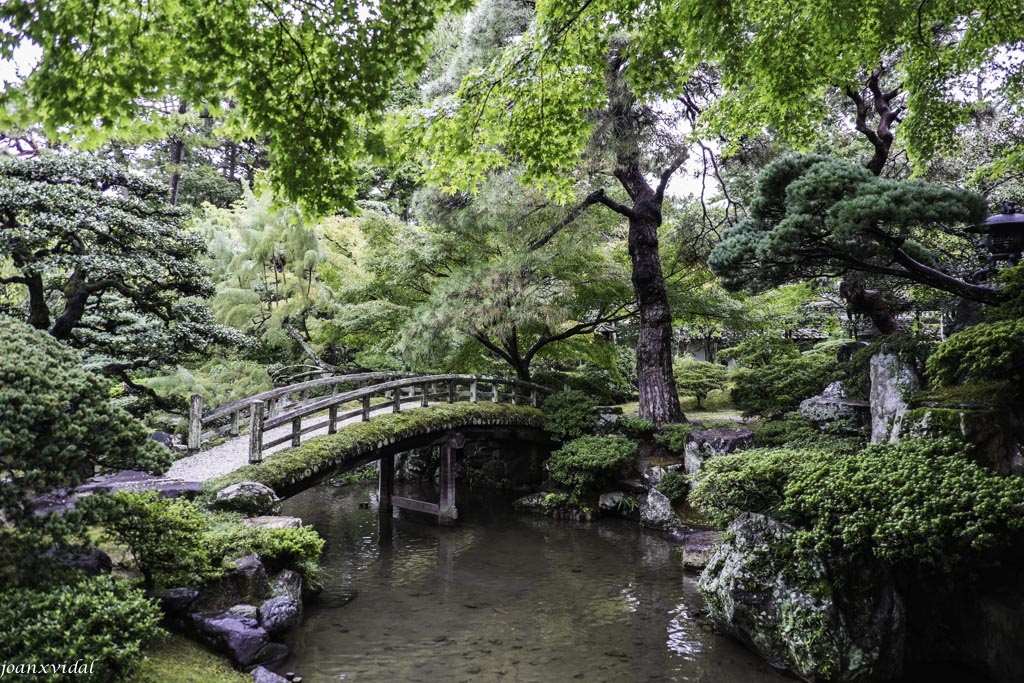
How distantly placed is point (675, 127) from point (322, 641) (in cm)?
1158

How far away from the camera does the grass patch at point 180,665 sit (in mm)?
5215

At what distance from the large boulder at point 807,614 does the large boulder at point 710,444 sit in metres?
5.55

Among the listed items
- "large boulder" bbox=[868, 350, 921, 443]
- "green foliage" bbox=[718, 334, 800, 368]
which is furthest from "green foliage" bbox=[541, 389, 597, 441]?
"large boulder" bbox=[868, 350, 921, 443]

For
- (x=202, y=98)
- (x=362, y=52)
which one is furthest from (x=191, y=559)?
(x=362, y=52)

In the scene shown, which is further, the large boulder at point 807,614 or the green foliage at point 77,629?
the large boulder at point 807,614

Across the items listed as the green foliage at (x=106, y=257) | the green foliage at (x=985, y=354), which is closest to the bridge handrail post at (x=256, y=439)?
the green foliage at (x=106, y=257)

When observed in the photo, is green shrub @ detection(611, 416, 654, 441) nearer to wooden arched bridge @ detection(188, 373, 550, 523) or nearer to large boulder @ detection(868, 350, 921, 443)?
wooden arched bridge @ detection(188, 373, 550, 523)

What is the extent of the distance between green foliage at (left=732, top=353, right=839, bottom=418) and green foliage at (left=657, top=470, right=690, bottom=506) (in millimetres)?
3374

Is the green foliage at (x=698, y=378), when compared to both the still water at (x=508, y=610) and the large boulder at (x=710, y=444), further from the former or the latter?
the still water at (x=508, y=610)

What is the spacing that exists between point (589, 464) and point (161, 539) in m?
9.07

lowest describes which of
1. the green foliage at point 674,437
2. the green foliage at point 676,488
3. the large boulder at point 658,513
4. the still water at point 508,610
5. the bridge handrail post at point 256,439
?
the still water at point 508,610

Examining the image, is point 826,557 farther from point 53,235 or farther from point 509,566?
point 53,235

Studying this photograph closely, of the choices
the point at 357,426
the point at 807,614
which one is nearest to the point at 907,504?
the point at 807,614

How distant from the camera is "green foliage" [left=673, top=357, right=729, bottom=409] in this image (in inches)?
778
